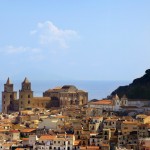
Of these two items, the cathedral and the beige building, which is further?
the beige building

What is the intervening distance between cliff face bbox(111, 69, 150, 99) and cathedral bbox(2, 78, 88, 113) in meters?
7.48

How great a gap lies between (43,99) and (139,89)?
1669 cm

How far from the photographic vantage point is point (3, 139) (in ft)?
249

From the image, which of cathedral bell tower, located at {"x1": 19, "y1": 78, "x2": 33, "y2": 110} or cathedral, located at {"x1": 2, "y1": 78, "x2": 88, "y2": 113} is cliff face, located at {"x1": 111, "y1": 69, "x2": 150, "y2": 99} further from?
cathedral bell tower, located at {"x1": 19, "y1": 78, "x2": 33, "y2": 110}

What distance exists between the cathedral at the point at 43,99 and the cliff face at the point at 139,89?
7.48 meters

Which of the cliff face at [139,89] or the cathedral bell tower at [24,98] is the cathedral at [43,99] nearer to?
the cathedral bell tower at [24,98]

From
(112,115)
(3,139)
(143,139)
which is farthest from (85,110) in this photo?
(143,139)

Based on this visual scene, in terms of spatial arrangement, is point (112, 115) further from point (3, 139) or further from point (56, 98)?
point (56, 98)

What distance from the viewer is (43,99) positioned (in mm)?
112375

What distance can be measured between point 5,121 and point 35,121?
5909 mm

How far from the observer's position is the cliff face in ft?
337

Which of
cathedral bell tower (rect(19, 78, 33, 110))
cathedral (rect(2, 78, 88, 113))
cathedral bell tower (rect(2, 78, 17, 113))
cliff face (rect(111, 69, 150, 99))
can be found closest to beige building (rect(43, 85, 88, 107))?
cathedral (rect(2, 78, 88, 113))

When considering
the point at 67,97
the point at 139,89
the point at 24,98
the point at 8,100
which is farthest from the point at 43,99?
the point at 139,89

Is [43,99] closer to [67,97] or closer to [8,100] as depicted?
[67,97]
